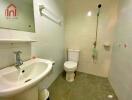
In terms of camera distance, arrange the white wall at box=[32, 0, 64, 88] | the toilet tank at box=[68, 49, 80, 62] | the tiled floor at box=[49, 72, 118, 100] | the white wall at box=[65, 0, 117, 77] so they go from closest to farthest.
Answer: the white wall at box=[32, 0, 64, 88] → the tiled floor at box=[49, 72, 118, 100] → the white wall at box=[65, 0, 117, 77] → the toilet tank at box=[68, 49, 80, 62]

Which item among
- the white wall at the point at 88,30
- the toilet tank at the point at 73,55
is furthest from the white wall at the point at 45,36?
the white wall at the point at 88,30

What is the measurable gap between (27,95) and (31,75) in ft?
0.87

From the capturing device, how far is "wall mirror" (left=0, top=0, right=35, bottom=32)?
1.01 m

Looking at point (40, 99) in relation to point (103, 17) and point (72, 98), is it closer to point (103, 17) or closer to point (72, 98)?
point (72, 98)

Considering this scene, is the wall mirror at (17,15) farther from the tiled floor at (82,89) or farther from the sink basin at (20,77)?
the tiled floor at (82,89)

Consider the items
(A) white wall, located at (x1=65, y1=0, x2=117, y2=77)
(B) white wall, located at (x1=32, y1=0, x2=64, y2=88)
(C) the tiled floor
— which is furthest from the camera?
(A) white wall, located at (x1=65, y1=0, x2=117, y2=77)

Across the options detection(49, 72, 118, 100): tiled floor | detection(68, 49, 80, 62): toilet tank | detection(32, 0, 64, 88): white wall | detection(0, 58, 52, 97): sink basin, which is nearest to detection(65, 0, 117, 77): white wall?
detection(68, 49, 80, 62): toilet tank

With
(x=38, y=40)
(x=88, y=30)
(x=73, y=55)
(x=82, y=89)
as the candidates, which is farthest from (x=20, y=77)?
(x=88, y=30)

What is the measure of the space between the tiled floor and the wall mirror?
1.36 metres

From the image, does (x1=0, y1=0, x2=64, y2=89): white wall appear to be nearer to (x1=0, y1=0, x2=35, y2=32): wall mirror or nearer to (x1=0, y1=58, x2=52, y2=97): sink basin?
(x1=0, y1=0, x2=35, y2=32): wall mirror

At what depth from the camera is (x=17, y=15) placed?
119cm

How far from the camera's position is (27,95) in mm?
965

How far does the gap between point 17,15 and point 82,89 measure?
1.89m

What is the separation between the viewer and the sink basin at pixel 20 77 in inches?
23.8
